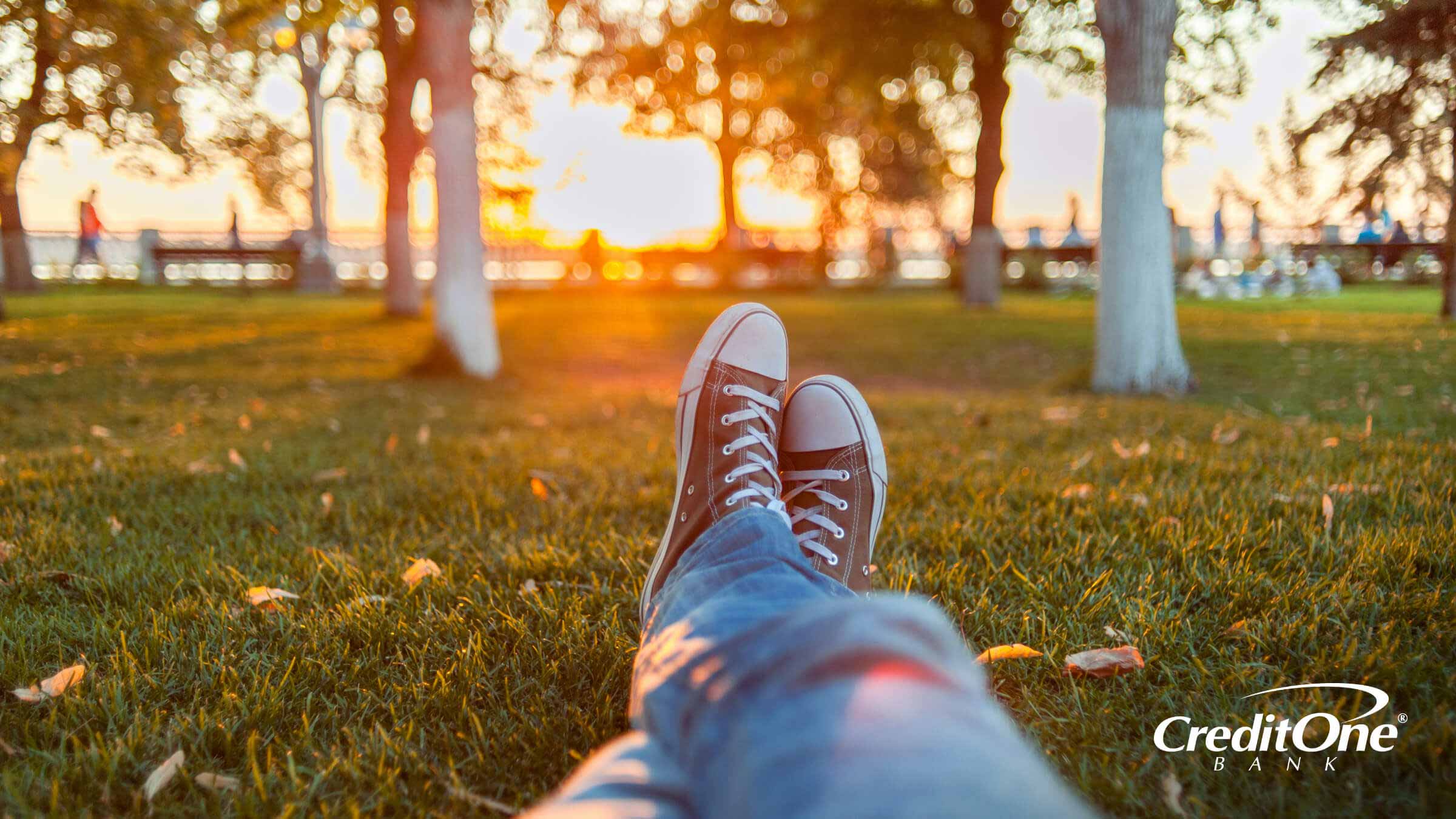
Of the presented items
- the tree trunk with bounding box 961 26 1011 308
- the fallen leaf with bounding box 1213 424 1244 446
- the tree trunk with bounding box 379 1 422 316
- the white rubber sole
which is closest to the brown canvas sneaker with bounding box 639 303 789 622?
the white rubber sole

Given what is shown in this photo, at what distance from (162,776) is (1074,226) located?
2871cm

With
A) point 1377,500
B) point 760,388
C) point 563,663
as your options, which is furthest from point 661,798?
point 1377,500

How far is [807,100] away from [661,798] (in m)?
13.8

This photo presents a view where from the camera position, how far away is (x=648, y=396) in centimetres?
534

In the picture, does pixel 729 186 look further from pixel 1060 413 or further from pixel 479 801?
pixel 479 801

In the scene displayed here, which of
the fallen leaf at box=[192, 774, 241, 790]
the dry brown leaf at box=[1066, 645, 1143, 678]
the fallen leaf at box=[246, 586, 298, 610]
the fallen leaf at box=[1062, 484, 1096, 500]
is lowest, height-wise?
the fallen leaf at box=[192, 774, 241, 790]

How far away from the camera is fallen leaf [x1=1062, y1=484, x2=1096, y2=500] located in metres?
2.65

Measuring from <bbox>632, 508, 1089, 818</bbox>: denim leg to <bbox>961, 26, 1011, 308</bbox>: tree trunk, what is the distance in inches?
558

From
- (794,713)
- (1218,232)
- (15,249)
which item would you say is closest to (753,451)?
(794,713)

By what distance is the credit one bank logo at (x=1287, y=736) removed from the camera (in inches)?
49.9

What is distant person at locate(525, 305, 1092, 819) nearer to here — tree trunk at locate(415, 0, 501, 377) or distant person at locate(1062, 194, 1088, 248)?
tree trunk at locate(415, 0, 501, 377)

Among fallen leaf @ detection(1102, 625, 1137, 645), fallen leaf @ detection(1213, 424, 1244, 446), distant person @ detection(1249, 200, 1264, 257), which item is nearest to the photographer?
fallen leaf @ detection(1102, 625, 1137, 645)

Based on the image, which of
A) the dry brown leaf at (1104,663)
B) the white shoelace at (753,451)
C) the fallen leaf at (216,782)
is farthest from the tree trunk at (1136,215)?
the fallen leaf at (216,782)

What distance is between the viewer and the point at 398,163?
11.7 m
